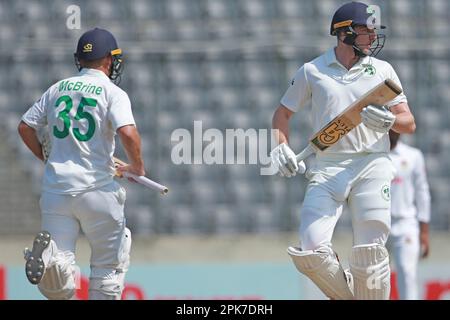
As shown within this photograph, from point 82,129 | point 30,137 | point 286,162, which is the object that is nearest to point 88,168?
point 82,129

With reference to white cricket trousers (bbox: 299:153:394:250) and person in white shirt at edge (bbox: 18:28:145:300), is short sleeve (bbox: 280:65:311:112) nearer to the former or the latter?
white cricket trousers (bbox: 299:153:394:250)

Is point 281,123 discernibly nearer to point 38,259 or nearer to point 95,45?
point 95,45

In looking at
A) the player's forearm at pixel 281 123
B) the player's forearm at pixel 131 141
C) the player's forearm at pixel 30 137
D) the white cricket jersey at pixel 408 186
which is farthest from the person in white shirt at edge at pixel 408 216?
the player's forearm at pixel 30 137

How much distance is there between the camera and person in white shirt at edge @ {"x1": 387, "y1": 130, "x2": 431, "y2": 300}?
8.90 m

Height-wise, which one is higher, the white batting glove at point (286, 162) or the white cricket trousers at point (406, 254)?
the white batting glove at point (286, 162)

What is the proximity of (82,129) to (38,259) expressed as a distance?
0.74m

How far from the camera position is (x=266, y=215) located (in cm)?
1007

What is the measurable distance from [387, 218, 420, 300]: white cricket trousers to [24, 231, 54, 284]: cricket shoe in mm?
3625

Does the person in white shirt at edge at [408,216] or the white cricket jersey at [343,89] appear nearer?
the white cricket jersey at [343,89]

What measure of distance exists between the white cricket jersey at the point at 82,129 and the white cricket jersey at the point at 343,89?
985mm

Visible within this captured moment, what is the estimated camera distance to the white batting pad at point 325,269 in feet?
19.9

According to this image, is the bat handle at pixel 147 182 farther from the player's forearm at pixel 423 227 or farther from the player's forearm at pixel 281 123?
the player's forearm at pixel 423 227
